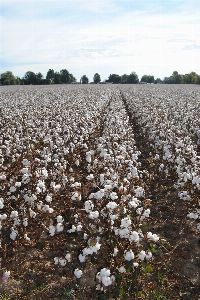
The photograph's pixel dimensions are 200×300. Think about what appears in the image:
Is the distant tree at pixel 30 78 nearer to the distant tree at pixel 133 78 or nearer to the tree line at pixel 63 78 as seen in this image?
the tree line at pixel 63 78

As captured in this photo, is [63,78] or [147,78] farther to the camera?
[147,78]

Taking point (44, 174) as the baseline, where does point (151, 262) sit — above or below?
below

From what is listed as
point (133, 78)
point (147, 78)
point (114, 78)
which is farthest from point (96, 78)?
point (147, 78)

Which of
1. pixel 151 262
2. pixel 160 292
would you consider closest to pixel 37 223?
pixel 151 262

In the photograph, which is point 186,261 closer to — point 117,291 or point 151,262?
Result: point 151,262

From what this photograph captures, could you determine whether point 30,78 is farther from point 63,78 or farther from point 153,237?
point 153,237

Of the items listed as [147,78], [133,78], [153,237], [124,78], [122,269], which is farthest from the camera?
[147,78]

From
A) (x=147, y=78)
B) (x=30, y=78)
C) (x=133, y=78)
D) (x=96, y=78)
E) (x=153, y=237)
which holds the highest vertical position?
(x=147, y=78)

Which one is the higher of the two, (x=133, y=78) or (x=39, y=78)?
(x=133, y=78)

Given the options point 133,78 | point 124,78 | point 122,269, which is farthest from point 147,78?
point 122,269

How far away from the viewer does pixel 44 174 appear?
679cm

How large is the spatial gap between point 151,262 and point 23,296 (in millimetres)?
2135

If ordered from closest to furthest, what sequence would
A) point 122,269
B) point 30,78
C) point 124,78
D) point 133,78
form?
point 122,269
point 30,78
point 133,78
point 124,78

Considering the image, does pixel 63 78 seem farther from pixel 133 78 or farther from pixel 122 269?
pixel 122 269
